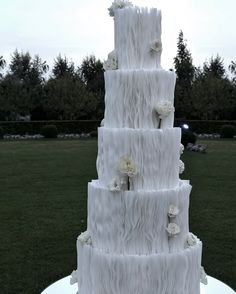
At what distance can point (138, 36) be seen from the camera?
490cm

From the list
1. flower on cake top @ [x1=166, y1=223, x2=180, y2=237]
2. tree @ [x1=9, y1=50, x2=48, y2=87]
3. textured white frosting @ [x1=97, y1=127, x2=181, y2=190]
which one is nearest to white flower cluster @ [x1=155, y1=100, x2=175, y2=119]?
textured white frosting @ [x1=97, y1=127, x2=181, y2=190]

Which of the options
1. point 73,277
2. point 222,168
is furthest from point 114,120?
point 222,168

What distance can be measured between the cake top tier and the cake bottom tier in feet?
6.62

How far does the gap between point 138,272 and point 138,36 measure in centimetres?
245

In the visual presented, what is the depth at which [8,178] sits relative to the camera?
612 inches

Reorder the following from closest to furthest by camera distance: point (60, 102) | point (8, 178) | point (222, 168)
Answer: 1. point (8, 178)
2. point (222, 168)
3. point (60, 102)

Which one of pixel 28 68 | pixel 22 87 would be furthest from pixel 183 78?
pixel 22 87

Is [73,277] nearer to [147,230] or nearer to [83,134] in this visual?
[147,230]

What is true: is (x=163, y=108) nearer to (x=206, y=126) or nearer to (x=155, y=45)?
(x=155, y=45)

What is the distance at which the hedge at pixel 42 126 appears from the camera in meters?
36.2

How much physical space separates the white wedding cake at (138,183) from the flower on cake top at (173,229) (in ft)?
0.03

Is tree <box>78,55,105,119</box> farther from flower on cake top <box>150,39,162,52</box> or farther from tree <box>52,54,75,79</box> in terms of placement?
flower on cake top <box>150,39,162,52</box>

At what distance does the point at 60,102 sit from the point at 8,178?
27.0 meters

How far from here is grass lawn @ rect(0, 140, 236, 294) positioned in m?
7.38
